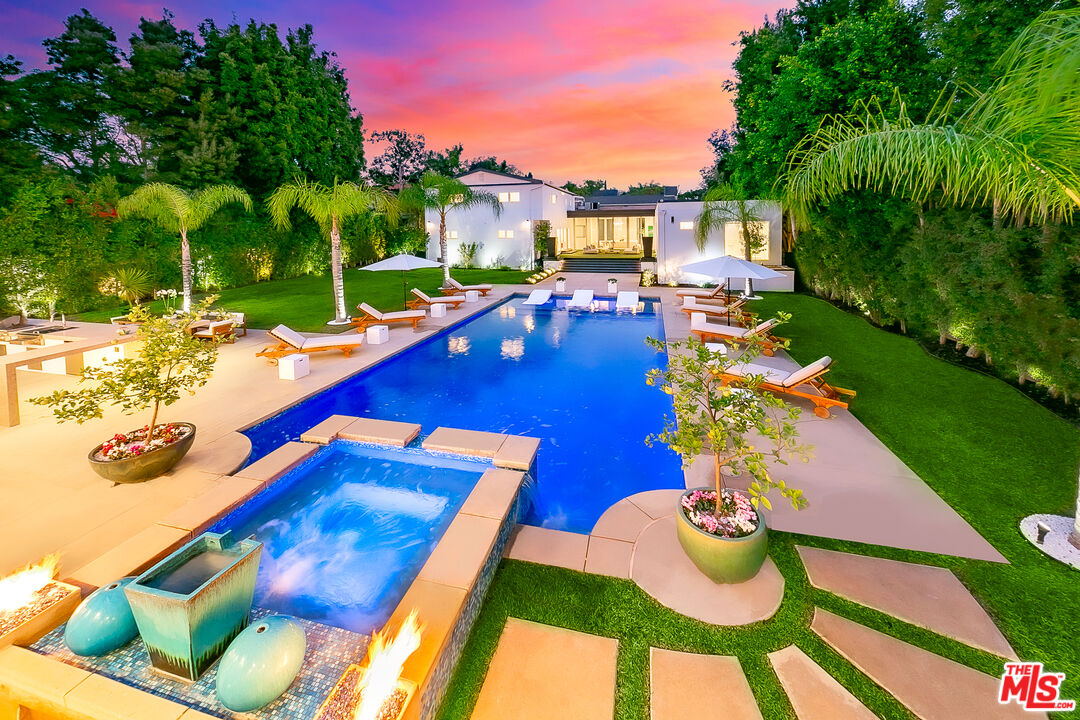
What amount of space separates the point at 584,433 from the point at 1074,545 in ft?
16.8

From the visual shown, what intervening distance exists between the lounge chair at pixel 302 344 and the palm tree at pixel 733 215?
55.4ft

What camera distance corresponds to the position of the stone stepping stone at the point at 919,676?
2598 mm

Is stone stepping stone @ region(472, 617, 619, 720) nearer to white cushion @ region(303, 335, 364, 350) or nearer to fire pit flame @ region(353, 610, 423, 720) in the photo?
fire pit flame @ region(353, 610, 423, 720)

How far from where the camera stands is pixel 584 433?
23.9 feet

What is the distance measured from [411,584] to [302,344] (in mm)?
8066

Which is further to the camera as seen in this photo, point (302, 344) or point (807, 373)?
point (302, 344)

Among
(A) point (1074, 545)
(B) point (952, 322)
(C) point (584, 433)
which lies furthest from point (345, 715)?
Result: (B) point (952, 322)

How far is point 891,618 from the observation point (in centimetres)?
326

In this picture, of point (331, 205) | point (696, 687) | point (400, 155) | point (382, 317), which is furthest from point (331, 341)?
point (400, 155)

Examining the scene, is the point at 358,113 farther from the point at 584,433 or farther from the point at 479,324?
the point at 584,433

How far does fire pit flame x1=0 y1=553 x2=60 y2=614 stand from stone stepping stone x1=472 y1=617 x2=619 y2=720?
10.2ft

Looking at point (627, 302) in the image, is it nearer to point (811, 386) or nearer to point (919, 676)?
point (811, 386)

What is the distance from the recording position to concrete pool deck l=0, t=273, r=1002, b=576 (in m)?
4.13

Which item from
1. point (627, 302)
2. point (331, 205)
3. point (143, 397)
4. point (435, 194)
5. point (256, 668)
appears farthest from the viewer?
point (435, 194)
